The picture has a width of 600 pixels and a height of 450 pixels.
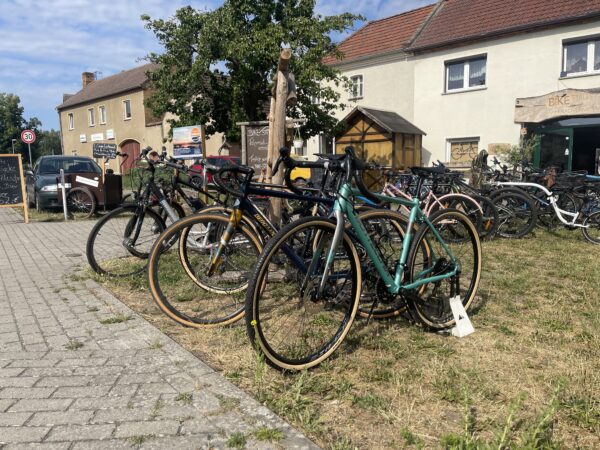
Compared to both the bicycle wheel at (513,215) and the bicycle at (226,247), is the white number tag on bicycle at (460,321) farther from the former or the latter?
the bicycle wheel at (513,215)

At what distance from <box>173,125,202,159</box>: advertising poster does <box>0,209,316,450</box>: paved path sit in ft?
22.4

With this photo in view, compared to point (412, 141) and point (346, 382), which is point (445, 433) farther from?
point (412, 141)

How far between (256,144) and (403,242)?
17.4 ft

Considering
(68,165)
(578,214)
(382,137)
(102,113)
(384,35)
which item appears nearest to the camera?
(578,214)

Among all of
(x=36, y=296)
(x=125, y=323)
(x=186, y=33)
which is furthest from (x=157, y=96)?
(x=125, y=323)

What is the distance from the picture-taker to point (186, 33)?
52.3ft

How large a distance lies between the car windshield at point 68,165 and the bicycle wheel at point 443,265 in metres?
10.6

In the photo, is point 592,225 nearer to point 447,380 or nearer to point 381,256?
point 381,256

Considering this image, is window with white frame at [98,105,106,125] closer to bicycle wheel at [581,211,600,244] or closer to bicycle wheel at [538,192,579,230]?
bicycle wheel at [538,192,579,230]

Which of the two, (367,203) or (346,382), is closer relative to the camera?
(346,382)

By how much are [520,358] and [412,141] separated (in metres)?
16.2

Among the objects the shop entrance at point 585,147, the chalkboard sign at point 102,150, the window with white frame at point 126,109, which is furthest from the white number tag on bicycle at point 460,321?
the window with white frame at point 126,109

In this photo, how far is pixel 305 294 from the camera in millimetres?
3012

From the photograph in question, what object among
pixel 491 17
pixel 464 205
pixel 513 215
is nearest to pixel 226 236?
pixel 464 205
